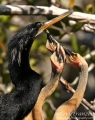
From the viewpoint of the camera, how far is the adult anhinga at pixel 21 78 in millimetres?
3871

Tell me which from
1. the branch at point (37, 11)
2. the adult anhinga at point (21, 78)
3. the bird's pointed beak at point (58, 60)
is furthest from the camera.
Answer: the branch at point (37, 11)

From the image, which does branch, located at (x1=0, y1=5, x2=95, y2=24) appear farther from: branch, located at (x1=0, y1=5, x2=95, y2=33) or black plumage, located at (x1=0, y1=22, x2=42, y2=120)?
black plumage, located at (x1=0, y1=22, x2=42, y2=120)

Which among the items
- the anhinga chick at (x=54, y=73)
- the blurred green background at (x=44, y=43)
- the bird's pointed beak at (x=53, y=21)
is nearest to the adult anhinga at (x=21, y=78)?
the bird's pointed beak at (x=53, y=21)

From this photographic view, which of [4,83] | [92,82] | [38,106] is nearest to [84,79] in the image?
[38,106]

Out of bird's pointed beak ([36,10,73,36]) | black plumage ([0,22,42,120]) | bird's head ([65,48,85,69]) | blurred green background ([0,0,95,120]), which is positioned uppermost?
bird's pointed beak ([36,10,73,36])

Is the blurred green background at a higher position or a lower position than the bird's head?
lower

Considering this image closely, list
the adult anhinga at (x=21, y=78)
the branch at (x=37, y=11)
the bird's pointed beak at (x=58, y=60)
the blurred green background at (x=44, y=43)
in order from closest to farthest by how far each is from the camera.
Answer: the bird's pointed beak at (x=58, y=60) → the adult anhinga at (x=21, y=78) → the branch at (x=37, y=11) → the blurred green background at (x=44, y=43)

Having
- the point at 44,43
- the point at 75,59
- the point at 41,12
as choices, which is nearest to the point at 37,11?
the point at 41,12

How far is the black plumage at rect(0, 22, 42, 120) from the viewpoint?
Result: 152 inches

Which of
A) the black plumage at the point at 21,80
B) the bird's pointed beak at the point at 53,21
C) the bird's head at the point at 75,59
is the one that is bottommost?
the black plumage at the point at 21,80

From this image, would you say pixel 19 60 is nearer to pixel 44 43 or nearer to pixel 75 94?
pixel 75 94

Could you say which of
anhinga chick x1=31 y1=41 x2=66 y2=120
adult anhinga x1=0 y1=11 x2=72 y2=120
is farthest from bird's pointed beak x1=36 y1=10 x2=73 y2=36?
anhinga chick x1=31 y1=41 x2=66 y2=120

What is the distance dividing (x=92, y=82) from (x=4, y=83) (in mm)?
1928

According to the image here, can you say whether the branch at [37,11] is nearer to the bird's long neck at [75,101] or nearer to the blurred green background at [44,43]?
the blurred green background at [44,43]
